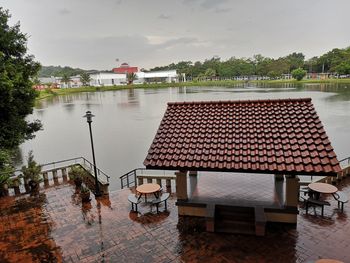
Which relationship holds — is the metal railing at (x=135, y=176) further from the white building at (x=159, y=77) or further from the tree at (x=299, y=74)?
the white building at (x=159, y=77)

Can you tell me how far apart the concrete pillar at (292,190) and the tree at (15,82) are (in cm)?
900

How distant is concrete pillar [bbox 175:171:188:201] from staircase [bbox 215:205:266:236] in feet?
3.49

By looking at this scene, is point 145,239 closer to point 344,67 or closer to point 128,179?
point 128,179

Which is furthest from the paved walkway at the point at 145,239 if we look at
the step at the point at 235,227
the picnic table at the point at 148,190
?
the picnic table at the point at 148,190

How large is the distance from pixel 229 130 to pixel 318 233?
3623mm

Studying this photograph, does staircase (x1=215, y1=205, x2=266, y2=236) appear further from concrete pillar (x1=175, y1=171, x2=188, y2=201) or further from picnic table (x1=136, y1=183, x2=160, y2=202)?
picnic table (x1=136, y1=183, x2=160, y2=202)

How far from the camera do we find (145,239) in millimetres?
7234

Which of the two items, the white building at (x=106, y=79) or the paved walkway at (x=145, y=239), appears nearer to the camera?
the paved walkway at (x=145, y=239)

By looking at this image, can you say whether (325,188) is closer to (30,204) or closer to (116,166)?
(30,204)

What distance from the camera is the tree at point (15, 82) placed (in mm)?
9302

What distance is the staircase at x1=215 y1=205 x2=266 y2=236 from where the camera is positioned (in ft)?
23.3

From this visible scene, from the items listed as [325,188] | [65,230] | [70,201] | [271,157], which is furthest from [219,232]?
[70,201]

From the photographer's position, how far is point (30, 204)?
970cm

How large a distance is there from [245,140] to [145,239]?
3851 millimetres
